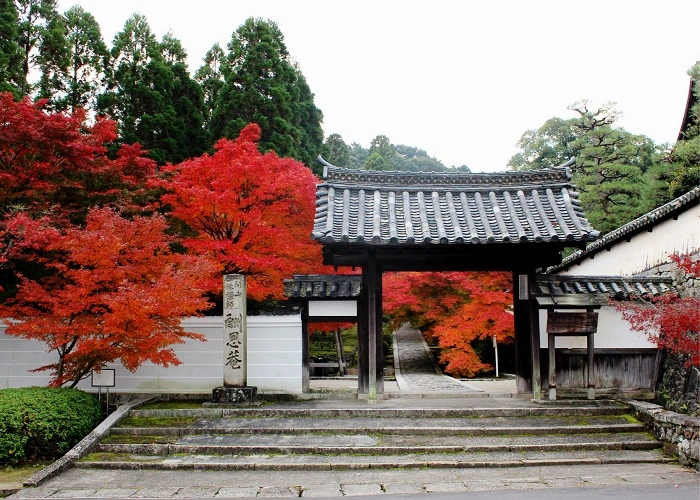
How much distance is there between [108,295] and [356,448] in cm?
550

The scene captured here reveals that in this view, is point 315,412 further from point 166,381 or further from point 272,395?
point 166,381

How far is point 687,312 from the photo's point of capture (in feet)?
31.9

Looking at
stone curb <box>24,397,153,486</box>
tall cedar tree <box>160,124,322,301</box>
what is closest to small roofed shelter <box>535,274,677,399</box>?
tall cedar tree <box>160,124,322,301</box>

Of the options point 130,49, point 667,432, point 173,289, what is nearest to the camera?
point 667,432

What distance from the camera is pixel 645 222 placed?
20062mm

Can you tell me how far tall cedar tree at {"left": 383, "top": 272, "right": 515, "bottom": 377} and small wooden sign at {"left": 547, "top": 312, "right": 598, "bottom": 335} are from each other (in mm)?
8647

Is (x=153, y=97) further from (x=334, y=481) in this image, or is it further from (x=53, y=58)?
(x=334, y=481)

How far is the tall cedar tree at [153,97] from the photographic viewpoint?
28297 millimetres

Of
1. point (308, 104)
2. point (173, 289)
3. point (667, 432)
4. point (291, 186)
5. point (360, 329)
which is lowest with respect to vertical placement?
point (667, 432)

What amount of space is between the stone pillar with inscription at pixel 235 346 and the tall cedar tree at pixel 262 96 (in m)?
15.9

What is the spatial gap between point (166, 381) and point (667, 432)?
11206 mm

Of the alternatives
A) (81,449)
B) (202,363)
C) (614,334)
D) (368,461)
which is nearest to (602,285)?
(614,334)

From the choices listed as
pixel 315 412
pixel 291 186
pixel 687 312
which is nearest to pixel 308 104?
pixel 291 186

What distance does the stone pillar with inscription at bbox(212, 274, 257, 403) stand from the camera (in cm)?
1307
